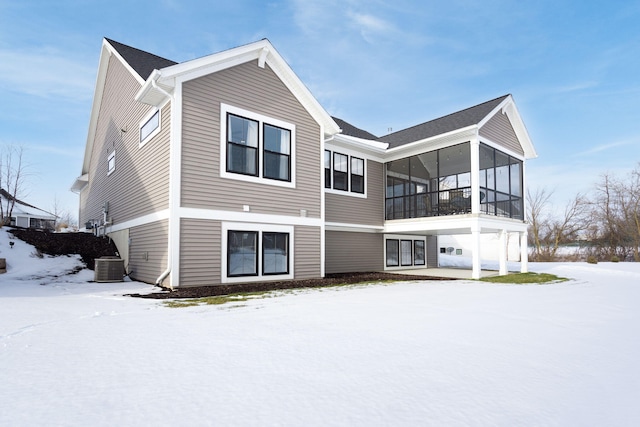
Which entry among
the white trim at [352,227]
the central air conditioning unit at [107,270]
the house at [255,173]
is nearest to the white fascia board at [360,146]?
the house at [255,173]

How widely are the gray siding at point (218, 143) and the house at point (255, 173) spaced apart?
33 mm

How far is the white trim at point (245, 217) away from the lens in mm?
8492

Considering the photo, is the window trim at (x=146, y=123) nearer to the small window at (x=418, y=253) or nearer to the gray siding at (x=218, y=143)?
the gray siding at (x=218, y=143)

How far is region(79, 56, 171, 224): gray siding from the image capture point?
9109 millimetres

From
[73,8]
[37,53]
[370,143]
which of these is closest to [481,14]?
[370,143]

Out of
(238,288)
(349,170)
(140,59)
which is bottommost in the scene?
(238,288)

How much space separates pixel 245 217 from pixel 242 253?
980 mm

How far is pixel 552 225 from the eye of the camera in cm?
3092

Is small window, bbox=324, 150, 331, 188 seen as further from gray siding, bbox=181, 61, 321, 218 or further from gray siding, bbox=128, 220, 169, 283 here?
gray siding, bbox=128, 220, 169, 283

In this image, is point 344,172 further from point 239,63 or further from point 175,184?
point 175,184

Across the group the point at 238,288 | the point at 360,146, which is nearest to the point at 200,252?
the point at 238,288

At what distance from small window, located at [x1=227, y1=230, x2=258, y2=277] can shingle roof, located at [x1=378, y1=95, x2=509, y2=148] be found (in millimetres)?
7897

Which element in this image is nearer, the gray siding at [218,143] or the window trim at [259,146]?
the gray siding at [218,143]

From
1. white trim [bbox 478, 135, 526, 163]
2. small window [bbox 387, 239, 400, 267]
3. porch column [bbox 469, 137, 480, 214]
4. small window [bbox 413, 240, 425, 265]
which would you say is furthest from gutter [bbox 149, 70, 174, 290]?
small window [bbox 413, 240, 425, 265]
